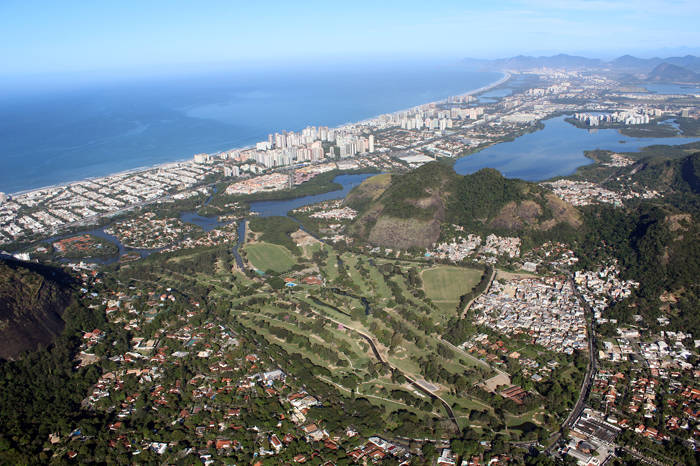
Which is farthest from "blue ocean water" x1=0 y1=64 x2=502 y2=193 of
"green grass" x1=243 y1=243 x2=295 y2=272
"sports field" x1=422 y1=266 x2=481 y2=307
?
"sports field" x1=422 y1=266 x2=481 y2=307

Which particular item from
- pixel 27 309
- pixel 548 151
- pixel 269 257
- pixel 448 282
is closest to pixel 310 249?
pixel 269 257

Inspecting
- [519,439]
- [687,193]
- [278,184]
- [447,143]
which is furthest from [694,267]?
[447,143]

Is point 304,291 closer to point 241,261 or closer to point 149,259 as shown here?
point 241,261

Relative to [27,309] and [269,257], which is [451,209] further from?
[27,309]

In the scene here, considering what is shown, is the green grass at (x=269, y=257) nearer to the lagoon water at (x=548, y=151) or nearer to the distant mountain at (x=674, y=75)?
the lagoon water at (x=548, y=151)

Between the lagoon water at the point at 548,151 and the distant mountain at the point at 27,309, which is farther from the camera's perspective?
the lagoon water at the point at 548,151

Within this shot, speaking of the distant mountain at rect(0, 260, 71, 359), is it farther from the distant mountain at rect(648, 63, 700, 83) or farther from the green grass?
the distant mountain at rect(648, 63, 700, 83)

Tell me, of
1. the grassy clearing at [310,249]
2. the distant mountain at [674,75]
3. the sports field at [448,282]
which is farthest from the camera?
the distant mountain at [674,75]

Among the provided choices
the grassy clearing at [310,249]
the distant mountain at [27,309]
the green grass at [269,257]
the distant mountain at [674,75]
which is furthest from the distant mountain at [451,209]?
the distant mountain at [674,75]
